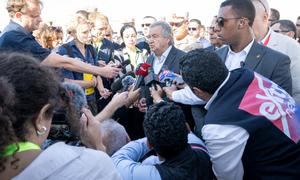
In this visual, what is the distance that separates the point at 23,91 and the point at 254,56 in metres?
2.14

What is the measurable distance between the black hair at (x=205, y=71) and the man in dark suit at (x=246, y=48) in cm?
79

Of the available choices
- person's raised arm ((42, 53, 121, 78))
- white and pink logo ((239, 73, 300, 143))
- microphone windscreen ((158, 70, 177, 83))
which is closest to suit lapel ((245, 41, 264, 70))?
microphone windscreen ((158, 70, 177, 83))

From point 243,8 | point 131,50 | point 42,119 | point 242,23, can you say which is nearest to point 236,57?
point 242,23

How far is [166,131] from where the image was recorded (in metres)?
1.86

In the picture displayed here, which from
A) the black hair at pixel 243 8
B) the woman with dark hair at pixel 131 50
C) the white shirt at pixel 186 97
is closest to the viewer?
the white shirt at pixel 186 97

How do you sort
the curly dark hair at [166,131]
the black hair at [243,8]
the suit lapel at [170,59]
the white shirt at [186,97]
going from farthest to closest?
the suit lapel at [170,59] → the black hair at [243,8] → the white shirt at [186,97] → the curly dark hair at [166,131]

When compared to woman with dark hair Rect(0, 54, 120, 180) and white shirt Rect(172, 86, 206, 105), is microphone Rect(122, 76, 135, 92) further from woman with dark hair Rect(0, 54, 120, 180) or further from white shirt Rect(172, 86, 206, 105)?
woman with dark hair Rect(0, 54, 120, 180)

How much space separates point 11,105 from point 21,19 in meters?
2.40

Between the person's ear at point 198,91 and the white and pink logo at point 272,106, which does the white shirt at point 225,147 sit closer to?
the white and pink logo at point 272,106

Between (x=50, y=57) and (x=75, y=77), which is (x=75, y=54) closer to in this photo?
(x=75, y=77)

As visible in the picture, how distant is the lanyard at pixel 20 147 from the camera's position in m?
1.07

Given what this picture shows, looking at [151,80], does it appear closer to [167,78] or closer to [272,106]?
[167,78]

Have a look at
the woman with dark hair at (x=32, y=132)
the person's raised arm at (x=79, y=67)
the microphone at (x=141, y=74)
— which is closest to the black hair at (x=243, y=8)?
the microphone at (x=141, y=74)

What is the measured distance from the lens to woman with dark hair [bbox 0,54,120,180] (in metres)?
1.08
